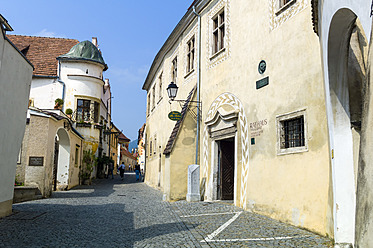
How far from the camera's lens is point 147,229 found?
7.19 metres

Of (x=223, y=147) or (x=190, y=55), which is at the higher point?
(x=190, y=55)

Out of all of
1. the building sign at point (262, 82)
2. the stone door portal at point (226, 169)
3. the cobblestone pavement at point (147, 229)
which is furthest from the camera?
the stone door portal at point (226, 169)

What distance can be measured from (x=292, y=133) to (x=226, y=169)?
4456 millimetres

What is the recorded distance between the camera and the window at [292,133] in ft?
25.2

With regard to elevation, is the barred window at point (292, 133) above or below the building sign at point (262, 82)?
below

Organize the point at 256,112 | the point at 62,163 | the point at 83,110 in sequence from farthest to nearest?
1. the point at 83,110
2. the point at 62,163
3. the point at 256,112

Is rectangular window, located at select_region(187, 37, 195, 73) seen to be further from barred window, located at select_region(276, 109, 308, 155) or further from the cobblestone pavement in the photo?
barred window, located at select_region(276, 109, 308, 155)

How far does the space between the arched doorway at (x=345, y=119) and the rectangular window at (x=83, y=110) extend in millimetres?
21525

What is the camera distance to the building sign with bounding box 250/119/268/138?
9.19 meters

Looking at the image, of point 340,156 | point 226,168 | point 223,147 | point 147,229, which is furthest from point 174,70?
point 340,156

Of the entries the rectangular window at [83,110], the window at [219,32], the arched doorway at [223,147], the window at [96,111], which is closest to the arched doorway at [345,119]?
the arched doorway at [223,147]

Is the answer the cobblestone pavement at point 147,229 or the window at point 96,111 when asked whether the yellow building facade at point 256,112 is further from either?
the window at point 96,111

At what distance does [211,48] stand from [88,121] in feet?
47.0

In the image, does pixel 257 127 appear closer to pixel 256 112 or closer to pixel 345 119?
pixel 256 112
